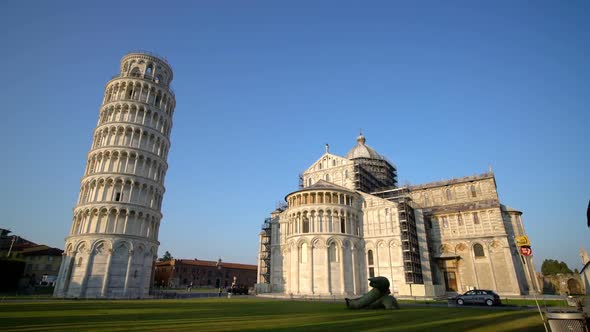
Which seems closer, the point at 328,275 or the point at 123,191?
the point at 123,191

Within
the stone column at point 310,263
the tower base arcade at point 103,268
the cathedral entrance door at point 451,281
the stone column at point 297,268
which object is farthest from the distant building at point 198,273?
the cathedral entrance door at point 451,281

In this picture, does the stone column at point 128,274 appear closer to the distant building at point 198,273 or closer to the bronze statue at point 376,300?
the bronze statue at point 376,300

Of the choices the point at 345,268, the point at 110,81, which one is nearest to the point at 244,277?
the point at 345,268

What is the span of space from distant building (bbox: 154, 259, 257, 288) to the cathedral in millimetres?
43112

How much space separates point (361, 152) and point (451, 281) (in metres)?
28.5

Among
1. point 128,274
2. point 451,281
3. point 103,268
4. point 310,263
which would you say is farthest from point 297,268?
point 451,281

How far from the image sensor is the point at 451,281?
Answer: 49594 mm

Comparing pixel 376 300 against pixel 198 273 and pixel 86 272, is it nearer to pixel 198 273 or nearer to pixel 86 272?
pixel 86 272

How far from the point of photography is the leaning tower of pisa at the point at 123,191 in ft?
121

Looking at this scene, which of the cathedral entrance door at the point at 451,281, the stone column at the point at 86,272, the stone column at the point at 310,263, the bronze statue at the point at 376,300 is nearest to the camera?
the bronze statue at the point at 376,300

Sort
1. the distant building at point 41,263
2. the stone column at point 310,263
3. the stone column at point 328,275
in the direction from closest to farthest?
the stone column at point 328,275 < the stone column at point 310,263 < the distant building at point 41,263

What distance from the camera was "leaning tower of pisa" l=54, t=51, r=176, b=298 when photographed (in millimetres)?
36875

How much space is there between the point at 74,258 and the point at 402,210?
43.3m

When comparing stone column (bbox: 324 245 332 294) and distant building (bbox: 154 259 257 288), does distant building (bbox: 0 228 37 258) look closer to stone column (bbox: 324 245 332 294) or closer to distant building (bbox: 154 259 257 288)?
distant building (bbox: 154 259 257 288)
